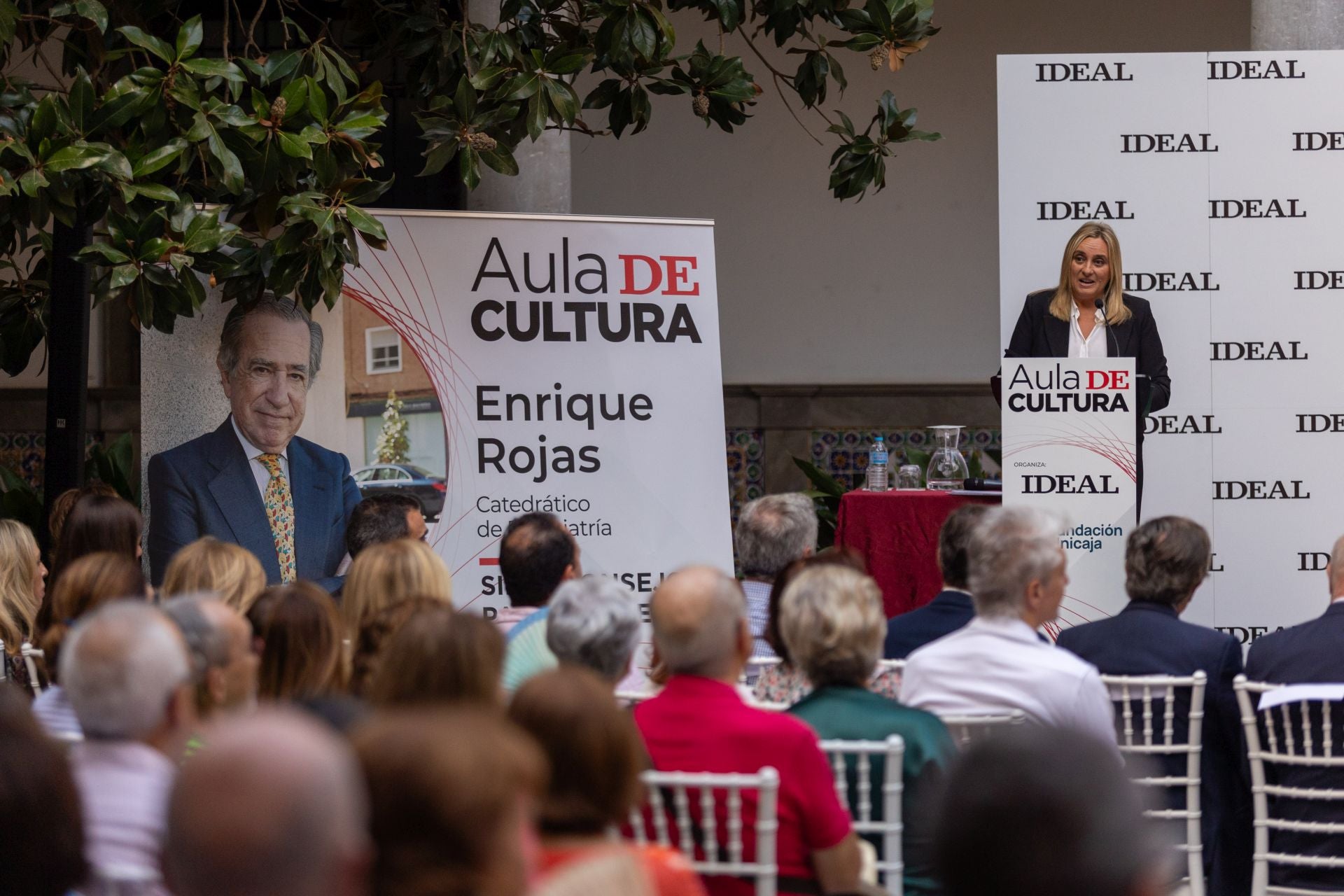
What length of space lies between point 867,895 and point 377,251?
3.97 m

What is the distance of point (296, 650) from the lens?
2873 mm

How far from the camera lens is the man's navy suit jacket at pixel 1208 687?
3613 millimetres

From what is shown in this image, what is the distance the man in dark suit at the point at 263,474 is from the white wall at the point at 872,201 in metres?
3.27

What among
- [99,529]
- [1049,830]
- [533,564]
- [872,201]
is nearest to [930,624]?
[533,564]

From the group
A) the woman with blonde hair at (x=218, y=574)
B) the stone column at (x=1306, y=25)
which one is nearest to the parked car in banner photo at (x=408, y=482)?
the woman with blonde hair at (x=218, y=574)

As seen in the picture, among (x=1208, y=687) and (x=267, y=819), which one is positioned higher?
(x=267, y=819)

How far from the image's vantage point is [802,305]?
8.71 meters

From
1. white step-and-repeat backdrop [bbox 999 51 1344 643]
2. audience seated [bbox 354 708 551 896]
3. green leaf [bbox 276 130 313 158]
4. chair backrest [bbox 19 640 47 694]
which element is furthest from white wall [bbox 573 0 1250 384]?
audience seated [bbox 354 708 551 896]

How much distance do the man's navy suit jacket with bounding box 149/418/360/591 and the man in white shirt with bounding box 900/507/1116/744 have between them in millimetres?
2883

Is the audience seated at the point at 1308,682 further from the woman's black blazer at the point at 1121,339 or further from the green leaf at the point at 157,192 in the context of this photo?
the green leaf at the point at 157,192

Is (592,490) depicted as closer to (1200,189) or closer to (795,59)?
(1200,189)

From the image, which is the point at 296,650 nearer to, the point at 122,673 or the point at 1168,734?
the point at 122,673

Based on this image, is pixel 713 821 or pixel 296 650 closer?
pixel 713 821

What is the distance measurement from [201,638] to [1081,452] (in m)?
3.42
